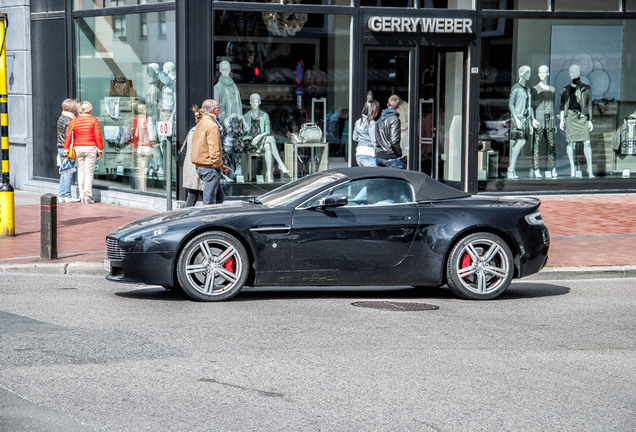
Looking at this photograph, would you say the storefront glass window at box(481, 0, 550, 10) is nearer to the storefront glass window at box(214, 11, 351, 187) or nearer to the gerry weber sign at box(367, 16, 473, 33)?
the gerry weber sign at box(367, 16, 473, 33)

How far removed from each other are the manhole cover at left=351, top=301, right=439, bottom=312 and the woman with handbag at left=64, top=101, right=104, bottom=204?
32.8ft

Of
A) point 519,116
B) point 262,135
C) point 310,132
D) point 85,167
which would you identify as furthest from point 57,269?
point 519,116

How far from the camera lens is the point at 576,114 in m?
19.5

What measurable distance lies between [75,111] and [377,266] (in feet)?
36.4

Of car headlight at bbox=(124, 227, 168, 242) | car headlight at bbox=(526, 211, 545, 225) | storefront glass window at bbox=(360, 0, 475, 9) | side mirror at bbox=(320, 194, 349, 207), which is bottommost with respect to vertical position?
car headlight at bbox=(124, 227, 168, 242)

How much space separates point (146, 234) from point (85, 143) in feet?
30.5

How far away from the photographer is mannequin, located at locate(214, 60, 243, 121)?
16.9 metres

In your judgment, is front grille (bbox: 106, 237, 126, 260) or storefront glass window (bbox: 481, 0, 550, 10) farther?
storefront glass window (bbox: 481, 0, 550, 10)

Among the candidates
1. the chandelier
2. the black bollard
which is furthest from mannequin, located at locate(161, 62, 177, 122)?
A: the black bollard

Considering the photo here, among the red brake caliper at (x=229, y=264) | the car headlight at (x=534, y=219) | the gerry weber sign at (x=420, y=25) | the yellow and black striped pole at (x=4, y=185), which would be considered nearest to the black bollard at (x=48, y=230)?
the yellow and black striped pole at (x=4, y=185)

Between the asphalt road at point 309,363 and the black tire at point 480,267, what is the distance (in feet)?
0.60

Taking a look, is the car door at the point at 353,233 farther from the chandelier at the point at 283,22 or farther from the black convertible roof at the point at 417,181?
the chandelier at the point at 283,22

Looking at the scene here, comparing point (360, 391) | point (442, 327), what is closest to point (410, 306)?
point (442, 327)

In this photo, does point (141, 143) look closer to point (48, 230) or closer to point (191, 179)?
point (191, 179)
